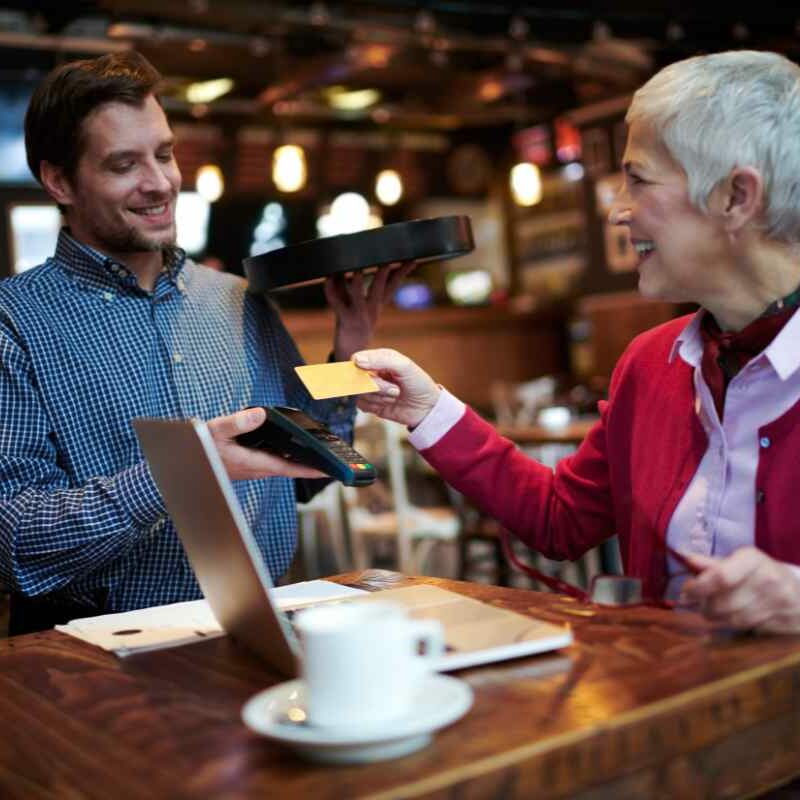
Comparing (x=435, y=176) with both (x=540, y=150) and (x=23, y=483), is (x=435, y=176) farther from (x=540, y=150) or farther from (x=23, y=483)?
(x=23, y=483)

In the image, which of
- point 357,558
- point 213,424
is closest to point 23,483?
point 213,424

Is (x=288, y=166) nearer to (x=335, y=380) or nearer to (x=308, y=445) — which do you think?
(x=335, y=380)

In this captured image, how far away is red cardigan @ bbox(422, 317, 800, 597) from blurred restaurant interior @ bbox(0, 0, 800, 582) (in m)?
3.16

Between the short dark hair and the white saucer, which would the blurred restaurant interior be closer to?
the short dark hair

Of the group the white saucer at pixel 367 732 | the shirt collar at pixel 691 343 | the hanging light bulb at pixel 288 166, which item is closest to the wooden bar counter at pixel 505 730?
the white saucer at pixel 367 732

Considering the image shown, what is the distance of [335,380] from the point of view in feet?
4.93

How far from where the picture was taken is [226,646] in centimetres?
135

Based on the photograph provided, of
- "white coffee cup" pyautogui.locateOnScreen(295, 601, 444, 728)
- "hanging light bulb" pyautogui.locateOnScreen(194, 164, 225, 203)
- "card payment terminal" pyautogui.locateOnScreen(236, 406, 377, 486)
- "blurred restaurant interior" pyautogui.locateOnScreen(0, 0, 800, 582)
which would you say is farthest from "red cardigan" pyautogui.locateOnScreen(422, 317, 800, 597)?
"hanging light bulb" pyautogui.locateOnScreen(194, 164, 225, 203)

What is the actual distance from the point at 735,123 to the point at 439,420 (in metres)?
0.61

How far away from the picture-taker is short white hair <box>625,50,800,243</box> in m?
1.45

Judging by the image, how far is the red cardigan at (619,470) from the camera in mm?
1610

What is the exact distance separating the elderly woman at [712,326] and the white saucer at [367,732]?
24.9 inches

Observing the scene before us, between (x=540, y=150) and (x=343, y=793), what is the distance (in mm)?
11120

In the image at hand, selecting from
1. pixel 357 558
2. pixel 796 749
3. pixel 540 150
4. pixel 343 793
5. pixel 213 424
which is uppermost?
pixel 540 150
